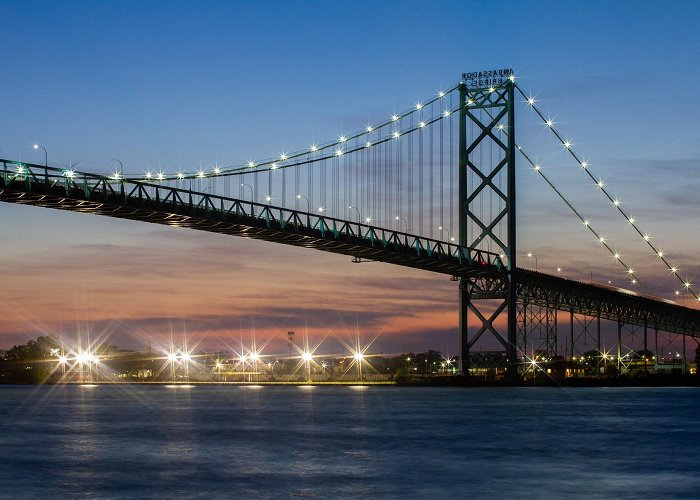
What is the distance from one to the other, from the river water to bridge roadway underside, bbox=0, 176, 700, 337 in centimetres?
1035

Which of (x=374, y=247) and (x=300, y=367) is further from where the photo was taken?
(x=300, y=367)

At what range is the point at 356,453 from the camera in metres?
32.9

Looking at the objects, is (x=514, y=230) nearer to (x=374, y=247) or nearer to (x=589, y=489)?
(x=374, y=247)

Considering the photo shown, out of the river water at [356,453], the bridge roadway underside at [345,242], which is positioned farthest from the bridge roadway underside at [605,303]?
the river water at [356,453]

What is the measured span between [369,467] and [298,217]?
4006 cm

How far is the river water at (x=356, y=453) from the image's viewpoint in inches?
995

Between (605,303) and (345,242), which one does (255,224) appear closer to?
(345,242)

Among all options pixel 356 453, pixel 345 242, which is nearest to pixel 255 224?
pixel 345 242

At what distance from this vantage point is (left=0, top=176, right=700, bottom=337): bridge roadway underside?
5726 cm

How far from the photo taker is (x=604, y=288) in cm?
9506

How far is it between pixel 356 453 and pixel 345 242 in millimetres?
38551

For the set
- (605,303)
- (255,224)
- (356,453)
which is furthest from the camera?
(605,303)

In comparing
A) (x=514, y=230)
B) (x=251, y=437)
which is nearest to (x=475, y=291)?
(x=514, y=230)

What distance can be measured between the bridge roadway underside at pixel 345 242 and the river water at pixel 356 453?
10351 mm
